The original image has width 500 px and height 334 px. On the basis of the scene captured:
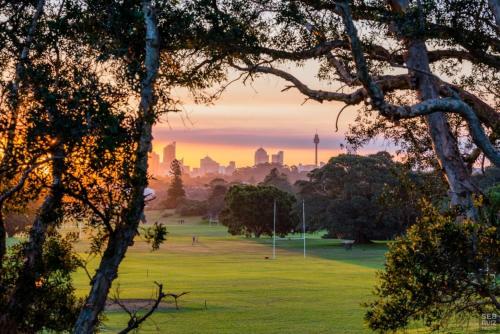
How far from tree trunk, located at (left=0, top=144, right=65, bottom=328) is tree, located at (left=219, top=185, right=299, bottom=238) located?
8645cm

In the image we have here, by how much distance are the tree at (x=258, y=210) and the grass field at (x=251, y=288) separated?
2153 centimetres

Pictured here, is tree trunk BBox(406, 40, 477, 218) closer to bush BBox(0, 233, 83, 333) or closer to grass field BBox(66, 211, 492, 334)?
grass field BBox(66, 211, 492, 334)

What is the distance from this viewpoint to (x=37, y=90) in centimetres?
1266

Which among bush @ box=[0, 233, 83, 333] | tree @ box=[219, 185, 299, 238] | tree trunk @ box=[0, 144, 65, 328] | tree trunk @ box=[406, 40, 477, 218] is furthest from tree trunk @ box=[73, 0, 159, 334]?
tree @ box=[219, 185, 299, 238]

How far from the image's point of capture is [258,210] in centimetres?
10406

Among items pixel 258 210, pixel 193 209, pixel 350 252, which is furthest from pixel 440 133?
pixel 193 209

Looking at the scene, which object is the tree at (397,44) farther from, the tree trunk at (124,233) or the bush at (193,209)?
the bush at (193,209)

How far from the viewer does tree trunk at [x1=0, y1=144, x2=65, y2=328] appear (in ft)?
45.4

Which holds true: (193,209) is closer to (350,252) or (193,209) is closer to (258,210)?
(258,210)

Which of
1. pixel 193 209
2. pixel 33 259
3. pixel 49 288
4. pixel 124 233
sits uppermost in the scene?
pixel 193 209

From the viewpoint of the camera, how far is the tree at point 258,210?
103 metres

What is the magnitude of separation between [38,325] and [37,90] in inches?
210

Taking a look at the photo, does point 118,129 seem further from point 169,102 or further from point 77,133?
point 169,102

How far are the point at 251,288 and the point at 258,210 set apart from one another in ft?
201
